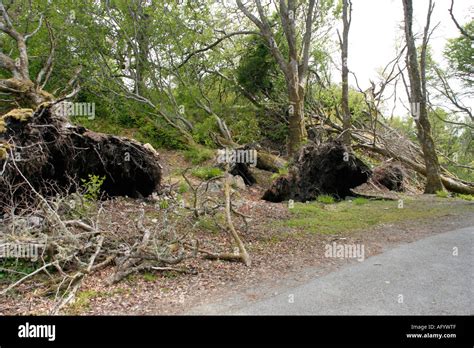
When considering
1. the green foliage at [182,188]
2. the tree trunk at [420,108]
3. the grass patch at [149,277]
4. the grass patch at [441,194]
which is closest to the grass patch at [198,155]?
the green foliage at [182,188]

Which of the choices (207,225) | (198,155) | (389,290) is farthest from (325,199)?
(389,290)

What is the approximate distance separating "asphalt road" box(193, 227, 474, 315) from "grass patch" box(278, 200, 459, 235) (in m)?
2.30

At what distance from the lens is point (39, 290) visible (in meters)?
5.23

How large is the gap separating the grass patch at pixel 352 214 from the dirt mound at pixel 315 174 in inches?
39.5

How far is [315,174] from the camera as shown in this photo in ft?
41.7

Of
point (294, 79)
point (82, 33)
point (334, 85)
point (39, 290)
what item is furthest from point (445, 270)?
point (334, 85)

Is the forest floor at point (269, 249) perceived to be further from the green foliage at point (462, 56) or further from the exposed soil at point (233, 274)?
the green foliage at point (462, 56)

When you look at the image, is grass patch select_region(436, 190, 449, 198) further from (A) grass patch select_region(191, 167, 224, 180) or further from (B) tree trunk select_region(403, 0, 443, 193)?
(A) grass patch select_region(191, 167, 224, 180)

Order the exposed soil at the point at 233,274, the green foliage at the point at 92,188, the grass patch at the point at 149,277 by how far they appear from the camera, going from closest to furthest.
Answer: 1. the exposed soil at the point at 233,274
2. the grass patch at the point at 149,277
3. the green foliage at the point at 92,188

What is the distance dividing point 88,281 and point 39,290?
63 cm

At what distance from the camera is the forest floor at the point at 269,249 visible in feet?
15.9

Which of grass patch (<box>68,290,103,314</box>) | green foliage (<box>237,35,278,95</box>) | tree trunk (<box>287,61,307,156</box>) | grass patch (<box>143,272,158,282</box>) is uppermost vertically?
green foliage (<box>237,35,278,95</box>)

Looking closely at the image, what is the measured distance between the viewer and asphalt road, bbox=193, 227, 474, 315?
4367 mm

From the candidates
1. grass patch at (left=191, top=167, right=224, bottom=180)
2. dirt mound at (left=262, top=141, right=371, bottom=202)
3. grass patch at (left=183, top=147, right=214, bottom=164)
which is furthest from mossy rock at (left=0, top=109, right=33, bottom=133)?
grass patch at (left=183, top=147, right=214, bottom=164)
